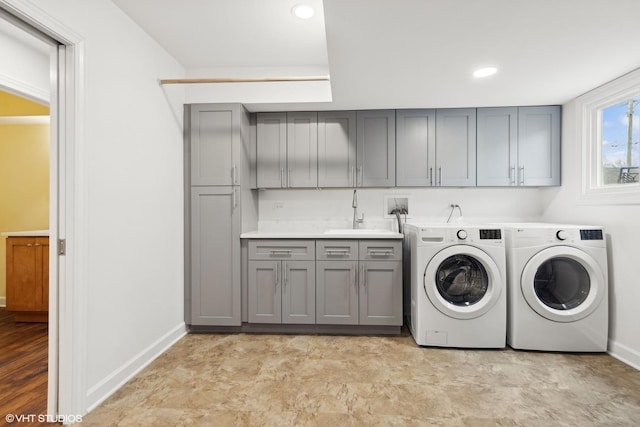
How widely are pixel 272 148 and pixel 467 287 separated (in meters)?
2.24

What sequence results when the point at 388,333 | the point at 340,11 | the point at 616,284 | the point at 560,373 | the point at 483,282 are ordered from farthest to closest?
the point at 388,333 → the point at 483,282 → the point at 616,284 → the point at 560,373 → the point at 340,11

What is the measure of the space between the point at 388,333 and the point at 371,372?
71 cm

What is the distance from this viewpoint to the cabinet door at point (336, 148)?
3.10 metres

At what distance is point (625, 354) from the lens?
2.28m

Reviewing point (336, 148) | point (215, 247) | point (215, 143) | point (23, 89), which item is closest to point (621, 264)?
point (336, 148)

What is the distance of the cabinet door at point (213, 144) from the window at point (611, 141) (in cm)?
312

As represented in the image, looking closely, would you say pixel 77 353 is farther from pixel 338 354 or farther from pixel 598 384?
pixel 598 384

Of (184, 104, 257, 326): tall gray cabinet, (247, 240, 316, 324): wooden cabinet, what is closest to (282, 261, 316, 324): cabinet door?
(247, 240, 316, 324): wooden cabinet

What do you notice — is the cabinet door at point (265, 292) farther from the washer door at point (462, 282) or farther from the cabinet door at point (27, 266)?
the cabinet door at point (27, 266)

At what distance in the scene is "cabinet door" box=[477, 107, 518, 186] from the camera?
118 inches

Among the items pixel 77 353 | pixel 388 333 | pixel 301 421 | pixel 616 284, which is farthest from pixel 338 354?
pixel 616 284

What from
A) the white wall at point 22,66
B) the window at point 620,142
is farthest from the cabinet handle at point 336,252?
the white wall at point 22,66

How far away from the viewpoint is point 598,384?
198 cm

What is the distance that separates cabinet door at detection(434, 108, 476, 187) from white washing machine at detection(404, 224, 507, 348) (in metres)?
0.72
